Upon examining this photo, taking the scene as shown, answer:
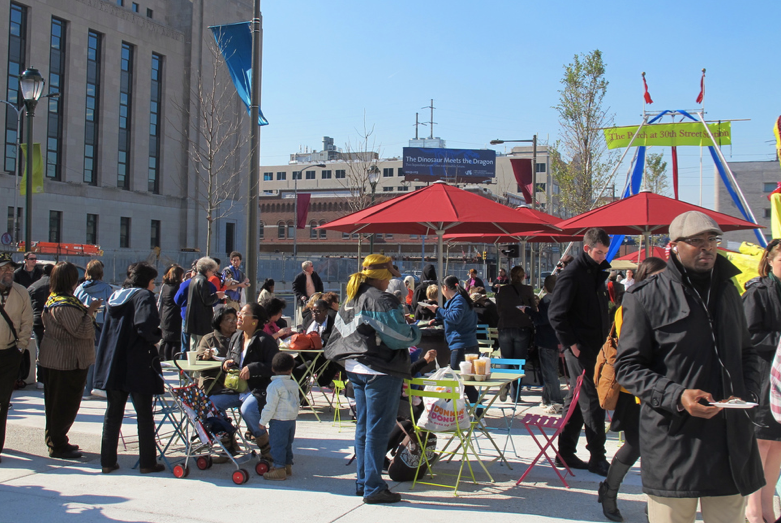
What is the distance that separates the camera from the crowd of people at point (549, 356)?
3.09 meters

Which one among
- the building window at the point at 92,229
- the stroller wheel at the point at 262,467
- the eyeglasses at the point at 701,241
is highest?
the building window at the point at 92,229

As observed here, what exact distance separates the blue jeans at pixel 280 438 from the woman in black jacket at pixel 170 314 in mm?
4048

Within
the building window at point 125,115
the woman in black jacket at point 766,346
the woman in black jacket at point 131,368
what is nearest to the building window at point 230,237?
the building window at point 125,115

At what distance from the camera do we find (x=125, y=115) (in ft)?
173

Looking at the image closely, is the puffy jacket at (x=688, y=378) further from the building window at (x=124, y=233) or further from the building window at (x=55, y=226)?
the building window at (x=124, y=233)

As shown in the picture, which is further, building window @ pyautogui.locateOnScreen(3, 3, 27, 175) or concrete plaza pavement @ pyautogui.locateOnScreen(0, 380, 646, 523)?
Result: building window @ pyautogui.locateOnScreen(3, 3, 27, 175)

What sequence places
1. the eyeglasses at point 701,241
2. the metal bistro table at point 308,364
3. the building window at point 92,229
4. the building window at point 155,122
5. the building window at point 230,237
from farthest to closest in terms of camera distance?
1. the building window at point 230,237
2. the building window at point 155,122
3. the building window at point 92,229
4. the metal bistro table at point 308,364
5. the eyeglasses at point 701,241

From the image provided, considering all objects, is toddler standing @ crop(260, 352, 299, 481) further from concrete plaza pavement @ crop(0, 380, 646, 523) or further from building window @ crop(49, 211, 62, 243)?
building window @ crop(49, 211, 62, 243)

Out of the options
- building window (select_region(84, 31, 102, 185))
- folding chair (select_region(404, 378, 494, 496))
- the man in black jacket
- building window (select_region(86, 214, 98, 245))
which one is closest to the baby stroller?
folding chair (select_region(404, 378, 494, 496))

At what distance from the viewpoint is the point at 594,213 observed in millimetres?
10609

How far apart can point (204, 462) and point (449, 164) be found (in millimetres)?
74663

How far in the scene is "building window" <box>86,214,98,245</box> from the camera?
5044cm

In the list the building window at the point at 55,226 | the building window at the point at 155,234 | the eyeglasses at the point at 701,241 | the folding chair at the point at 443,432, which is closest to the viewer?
the eyeglasses at the point at 701,241

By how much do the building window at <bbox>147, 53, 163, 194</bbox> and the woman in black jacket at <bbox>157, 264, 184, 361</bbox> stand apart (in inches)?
1915
